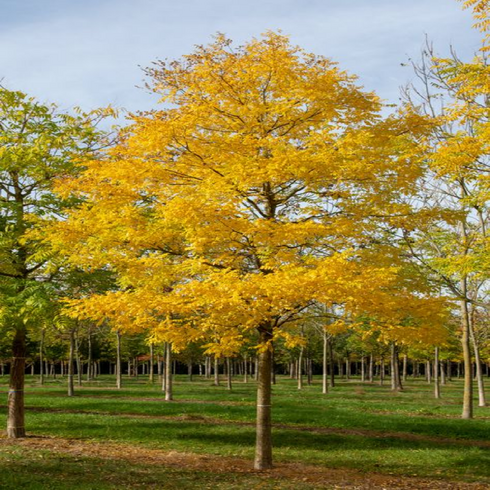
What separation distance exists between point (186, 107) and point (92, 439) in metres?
9.68

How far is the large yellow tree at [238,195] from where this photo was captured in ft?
31.6

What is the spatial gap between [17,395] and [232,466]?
6.84 metres

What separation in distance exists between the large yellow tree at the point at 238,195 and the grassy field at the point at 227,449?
5.36 feet

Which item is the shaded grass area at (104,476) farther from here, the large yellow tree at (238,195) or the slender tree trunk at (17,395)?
the slender tree trunk at (17,395)

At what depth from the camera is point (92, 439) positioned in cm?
1512

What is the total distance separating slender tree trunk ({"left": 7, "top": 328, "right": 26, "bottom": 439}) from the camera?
48.6 feet

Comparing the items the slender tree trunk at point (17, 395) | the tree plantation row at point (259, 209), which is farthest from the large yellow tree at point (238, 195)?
the slender tree trunk at point (17, 395)

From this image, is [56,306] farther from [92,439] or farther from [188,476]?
[188,476]

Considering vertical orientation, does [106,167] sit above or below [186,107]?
below

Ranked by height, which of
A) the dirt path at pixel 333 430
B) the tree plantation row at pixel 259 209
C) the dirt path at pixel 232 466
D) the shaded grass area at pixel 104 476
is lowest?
the dirt path at pixel 333 430

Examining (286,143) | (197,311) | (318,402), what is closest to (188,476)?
(197,311)

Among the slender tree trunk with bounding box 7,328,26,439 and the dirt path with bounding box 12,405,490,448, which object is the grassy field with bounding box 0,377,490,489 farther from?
the slender tree trunk with bounding box 7,328,26,439

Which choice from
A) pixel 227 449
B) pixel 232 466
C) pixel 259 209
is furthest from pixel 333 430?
pixel 259 209

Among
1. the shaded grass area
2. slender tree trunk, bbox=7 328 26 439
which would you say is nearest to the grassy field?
the shaded grass area
